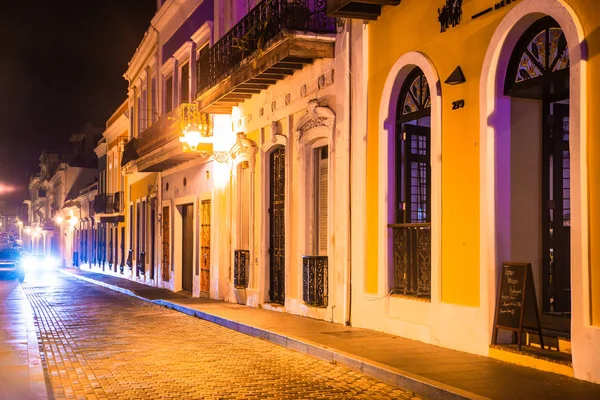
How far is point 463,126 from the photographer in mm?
9656

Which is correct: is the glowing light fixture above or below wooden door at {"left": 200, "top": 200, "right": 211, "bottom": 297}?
above

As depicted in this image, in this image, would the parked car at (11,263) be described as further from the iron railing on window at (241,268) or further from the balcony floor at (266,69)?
the iron railing on window at (241,268)

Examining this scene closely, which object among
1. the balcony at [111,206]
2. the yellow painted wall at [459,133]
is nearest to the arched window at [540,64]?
the yellow painted wall at [459,133]

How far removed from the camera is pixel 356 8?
11664 millimetres

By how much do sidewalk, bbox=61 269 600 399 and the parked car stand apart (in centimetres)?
2033

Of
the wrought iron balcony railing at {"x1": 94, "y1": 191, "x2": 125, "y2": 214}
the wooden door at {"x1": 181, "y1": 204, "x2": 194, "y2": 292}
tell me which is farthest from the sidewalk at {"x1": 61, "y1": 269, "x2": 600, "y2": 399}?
the wrought iron balcony railing at {"x1": 94, "y1": 191, "x2": 125, "y2": 214}

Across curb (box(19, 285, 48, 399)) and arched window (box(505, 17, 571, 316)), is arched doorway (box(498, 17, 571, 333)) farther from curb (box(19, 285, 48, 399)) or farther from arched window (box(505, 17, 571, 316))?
curb (box(19, 285, 48, 399))

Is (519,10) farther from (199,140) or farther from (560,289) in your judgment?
(199,140)

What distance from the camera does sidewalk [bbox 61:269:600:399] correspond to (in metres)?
7.09

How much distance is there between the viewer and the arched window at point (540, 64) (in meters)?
8.40

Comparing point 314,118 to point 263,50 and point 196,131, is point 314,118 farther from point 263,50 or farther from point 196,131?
point 196,131

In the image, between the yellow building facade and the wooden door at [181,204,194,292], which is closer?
the yellow building facade

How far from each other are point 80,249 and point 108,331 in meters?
37.6

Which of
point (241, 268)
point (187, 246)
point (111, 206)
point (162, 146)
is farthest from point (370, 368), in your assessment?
point (111, 206)
